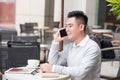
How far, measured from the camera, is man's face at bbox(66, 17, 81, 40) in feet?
11.7

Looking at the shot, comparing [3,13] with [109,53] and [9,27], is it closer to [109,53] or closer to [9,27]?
[9,27]

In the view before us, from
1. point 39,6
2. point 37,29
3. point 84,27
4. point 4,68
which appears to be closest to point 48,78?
point 84,27

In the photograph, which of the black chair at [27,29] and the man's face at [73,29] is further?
the black chair at [27,29]

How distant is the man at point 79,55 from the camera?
341 cm

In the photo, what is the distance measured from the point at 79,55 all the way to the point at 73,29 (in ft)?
0.90

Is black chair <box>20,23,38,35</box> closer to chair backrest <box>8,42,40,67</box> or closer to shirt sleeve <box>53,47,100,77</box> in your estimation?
chair backrest <box>8,42,40,67</box>

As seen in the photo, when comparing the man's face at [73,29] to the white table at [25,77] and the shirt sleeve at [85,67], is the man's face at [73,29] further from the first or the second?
the white table at [25,77]

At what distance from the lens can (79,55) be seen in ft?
11.6

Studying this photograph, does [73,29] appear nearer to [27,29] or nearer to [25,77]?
[25,77]

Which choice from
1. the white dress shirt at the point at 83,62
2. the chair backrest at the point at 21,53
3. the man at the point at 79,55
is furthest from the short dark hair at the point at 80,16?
the chair backrest at the point at 21,53

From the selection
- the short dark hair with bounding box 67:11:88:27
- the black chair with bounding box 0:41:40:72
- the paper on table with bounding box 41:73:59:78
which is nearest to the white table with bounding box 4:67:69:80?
the paper on table with bounding box 41:73:59:78

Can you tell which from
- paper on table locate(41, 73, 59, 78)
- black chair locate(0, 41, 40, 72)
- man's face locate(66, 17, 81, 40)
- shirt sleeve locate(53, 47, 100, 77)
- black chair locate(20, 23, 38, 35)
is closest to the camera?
paper on table locate(41, 73, 59, 78)

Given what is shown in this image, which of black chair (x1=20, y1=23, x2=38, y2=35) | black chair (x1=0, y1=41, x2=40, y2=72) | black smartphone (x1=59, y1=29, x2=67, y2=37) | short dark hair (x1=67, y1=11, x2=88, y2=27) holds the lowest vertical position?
black chair (x1=20, y1=23, x2=38, y2=35)

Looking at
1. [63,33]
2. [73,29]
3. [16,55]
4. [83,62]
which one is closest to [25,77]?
[83,62]
